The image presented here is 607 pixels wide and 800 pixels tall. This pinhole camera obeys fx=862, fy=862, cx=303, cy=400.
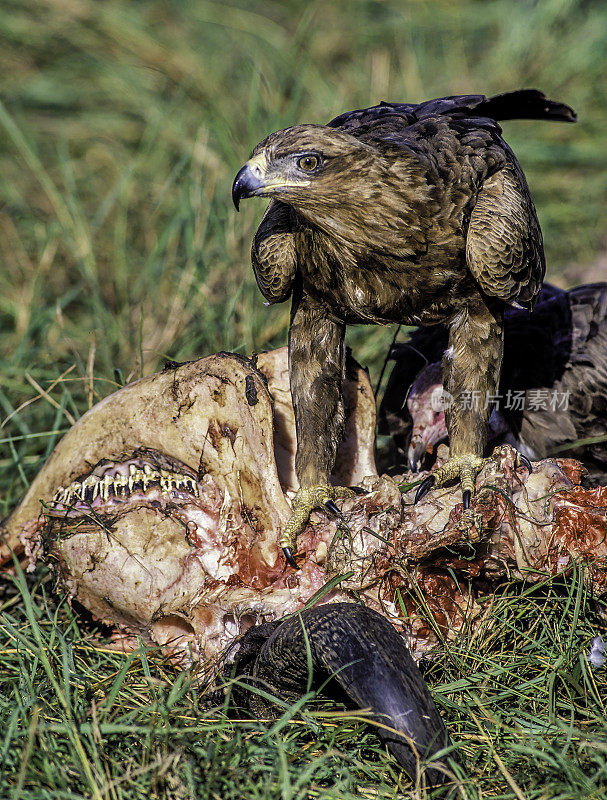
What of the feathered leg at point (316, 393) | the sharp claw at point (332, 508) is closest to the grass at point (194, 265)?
the sharp claw at point (332, 508)

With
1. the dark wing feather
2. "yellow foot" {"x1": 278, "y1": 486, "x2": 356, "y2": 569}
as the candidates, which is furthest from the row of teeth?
the dark wing feather

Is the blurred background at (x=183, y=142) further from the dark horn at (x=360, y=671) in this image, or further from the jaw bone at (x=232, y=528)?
the dark horn at (x=360, y=671)

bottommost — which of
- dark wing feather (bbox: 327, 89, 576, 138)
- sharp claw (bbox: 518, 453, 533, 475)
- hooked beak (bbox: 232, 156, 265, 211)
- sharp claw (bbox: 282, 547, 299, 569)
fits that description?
sharp claw (bbox: 282, 547, 299, 569)

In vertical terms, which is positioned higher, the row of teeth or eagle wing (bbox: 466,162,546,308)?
eagle wing (bbox: 466,162,546,308)

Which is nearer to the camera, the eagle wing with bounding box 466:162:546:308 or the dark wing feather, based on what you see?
the eagle wing with bounding box 466:162:546:308

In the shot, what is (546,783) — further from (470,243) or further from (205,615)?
(470,243)

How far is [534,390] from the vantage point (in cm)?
377

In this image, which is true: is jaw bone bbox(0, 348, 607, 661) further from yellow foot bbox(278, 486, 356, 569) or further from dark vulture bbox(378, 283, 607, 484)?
dark vulture bbox(378, 283, 607, 484)

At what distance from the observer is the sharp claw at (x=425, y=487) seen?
287cm

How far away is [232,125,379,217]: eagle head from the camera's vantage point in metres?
2.59

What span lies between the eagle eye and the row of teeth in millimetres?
1031

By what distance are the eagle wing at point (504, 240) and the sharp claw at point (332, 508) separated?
87 cm

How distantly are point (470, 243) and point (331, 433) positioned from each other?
809 mm

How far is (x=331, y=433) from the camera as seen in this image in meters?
3.04
